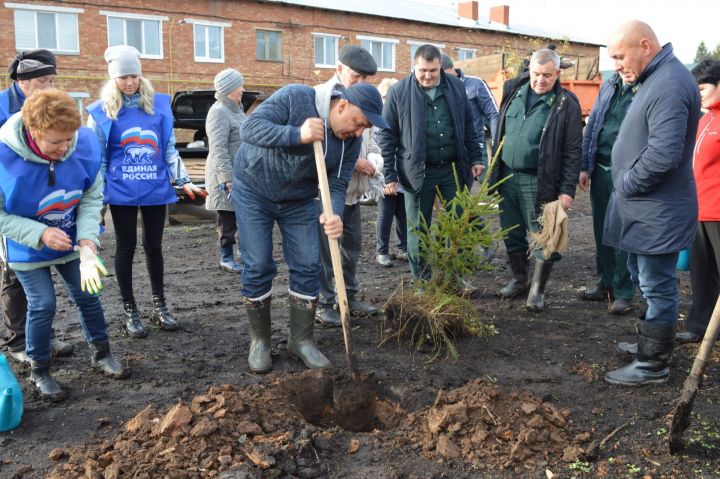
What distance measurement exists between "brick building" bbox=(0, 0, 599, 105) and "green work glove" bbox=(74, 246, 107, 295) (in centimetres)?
1888

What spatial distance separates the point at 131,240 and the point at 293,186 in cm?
151

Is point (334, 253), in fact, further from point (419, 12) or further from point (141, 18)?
point (419, 12)

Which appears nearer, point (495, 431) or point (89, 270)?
point (495, 431)

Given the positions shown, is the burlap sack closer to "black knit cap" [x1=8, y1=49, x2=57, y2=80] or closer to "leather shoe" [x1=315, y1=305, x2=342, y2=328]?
"leather shoe" [x1=315, y1=305, x2=342, y2=328]

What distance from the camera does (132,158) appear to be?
4676 millimetres

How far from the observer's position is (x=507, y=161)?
5625mm

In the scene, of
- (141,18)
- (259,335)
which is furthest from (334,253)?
(141,18)

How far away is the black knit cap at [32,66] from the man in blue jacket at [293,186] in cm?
155

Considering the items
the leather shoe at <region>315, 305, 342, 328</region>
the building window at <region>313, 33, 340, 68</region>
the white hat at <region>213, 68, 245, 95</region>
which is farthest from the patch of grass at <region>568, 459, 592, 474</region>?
the building window at <region>313, 33, 340, 68</region>

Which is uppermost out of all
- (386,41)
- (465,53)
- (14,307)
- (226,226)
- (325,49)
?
(386,41)

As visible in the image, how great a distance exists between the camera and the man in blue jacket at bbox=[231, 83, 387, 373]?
148 inches

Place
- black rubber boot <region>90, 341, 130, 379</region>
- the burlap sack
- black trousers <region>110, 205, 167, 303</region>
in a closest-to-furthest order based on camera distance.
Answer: black rubber boot <region>90, 341, 130, 379</region> < black trousers <region>110, 205, 167, 303</region> < the burlap sack

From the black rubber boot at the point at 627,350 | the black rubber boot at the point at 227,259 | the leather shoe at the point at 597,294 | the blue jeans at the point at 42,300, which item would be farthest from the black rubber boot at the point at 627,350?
the black rubber boot at the point at 227,259

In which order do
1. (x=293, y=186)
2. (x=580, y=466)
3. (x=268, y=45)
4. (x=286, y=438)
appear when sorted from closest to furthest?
(x=580, y=466)
(x=286, y=438)
(x=293, y=186)
(x=268, y=45)
